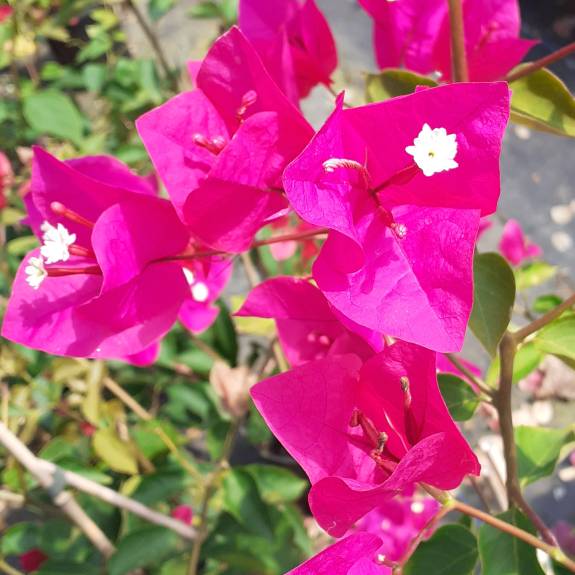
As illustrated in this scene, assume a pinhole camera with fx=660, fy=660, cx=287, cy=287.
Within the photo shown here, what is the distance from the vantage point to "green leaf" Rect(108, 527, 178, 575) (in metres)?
0.72

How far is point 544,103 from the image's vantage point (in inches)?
18.3

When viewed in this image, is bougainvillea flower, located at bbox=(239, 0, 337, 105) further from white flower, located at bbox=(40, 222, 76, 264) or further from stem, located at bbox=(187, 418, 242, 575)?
stem, located at bbox=(187, 418, 242, 575)

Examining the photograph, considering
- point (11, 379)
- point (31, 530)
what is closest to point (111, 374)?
point (11, 379)

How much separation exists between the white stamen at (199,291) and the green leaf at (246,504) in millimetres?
281

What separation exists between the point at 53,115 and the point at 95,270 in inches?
38.1

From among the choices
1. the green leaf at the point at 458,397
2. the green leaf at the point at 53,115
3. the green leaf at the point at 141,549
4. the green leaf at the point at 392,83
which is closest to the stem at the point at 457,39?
the green leaf at the point at 392,83

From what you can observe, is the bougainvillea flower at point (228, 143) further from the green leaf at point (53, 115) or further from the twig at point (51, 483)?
the green leaf at point (53, 115)

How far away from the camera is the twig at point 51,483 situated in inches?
23.4

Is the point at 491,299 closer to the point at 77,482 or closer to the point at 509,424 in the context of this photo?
the point at 509,424

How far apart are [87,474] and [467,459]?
565 mm

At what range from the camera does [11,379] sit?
3.51ft

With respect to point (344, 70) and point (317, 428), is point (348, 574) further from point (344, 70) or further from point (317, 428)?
point (344, 70)

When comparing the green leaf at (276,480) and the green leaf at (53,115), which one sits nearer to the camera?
the green leaf at (276,480)

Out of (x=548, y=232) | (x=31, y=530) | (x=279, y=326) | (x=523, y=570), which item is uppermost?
(x=279, y=326)
